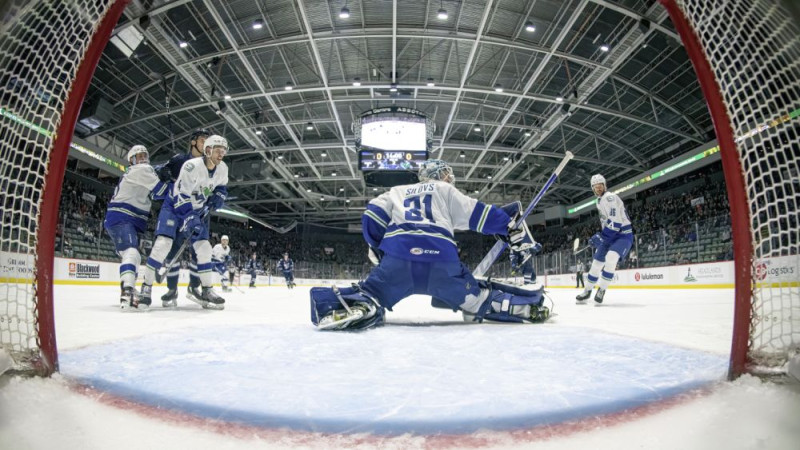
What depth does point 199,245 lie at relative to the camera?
3.98 m

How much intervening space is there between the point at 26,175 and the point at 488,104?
45.9 ft

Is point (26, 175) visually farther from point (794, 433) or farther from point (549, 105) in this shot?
point (549, 105)

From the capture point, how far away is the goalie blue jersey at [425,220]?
97.7 inches

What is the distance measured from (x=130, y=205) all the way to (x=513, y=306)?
344 cm

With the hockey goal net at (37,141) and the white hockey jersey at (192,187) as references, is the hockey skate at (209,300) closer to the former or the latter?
the white hockey jersey at (192,187)

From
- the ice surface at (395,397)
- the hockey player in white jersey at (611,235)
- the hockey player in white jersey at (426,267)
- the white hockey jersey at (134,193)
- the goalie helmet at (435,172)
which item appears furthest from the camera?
the hockey player in white jersey at (611,235)

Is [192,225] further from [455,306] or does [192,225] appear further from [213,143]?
[455,306]

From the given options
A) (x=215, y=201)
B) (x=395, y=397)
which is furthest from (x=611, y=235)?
(x=395, y=397)

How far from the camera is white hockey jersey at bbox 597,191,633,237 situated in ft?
17.2

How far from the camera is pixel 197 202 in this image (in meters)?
3.72

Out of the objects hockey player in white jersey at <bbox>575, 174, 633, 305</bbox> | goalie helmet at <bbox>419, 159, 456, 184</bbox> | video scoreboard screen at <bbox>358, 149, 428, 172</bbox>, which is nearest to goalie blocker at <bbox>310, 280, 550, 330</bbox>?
goalie helmet at <bbox>419, 159, 456, 184</bbox>

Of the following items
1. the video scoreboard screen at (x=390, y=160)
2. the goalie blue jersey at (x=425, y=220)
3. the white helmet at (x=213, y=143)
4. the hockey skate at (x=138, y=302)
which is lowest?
the hockey skate at (x=138, y=302)

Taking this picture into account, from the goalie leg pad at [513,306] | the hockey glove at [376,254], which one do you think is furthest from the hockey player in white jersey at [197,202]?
the goalie leg pad at [513,306]

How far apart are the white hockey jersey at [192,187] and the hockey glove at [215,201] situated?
0.09 meters
